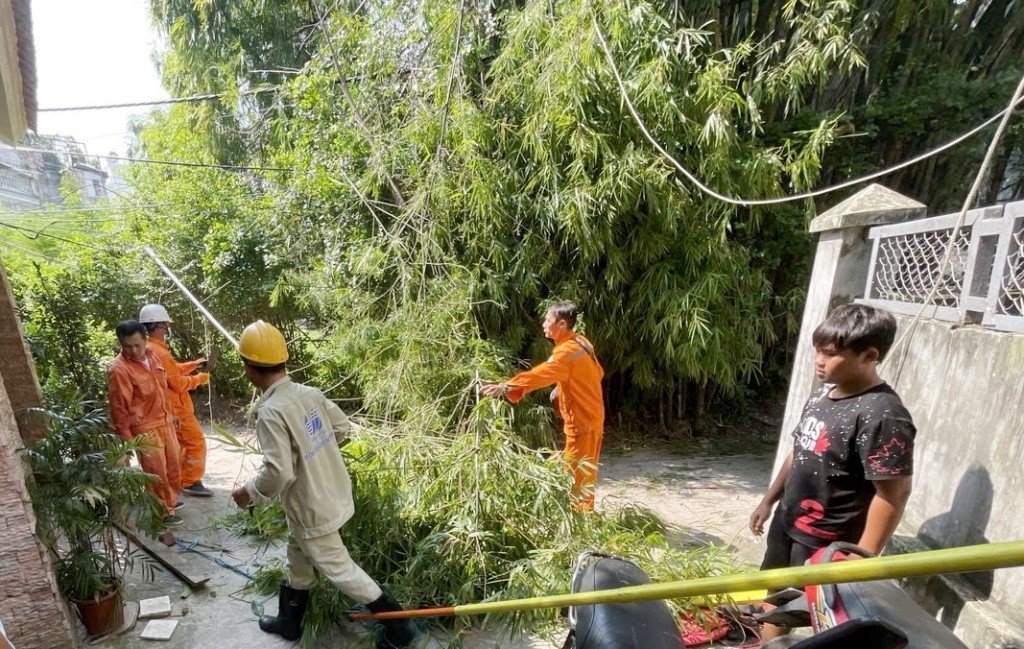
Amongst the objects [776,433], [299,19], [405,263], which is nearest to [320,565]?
[405,263]

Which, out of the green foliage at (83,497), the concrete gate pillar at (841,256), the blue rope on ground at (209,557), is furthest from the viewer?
the blue rope on ground at (209,557)

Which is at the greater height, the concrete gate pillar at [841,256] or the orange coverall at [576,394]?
the concrete gate pillar at [841,256]

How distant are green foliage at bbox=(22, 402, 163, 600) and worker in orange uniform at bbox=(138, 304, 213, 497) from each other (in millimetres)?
1405

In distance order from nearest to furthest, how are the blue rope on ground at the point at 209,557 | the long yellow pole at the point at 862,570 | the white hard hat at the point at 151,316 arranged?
1. the long yellow pole at the point at 862,570
2. the blue rope on ground at the point at 209,557
3. the white hard hat at the point at 151,316

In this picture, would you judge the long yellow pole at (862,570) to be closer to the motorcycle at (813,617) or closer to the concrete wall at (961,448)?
the motorcycle at (813,617)

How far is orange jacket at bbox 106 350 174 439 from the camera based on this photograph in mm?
3471

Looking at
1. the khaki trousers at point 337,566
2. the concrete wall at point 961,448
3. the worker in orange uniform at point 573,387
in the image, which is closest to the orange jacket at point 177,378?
the khaki trousers at point 337,566

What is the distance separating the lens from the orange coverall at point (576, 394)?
10.9ft

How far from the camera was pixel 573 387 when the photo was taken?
3.51 m

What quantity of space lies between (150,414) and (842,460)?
4117 mm

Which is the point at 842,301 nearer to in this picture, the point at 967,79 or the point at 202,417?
the point at 967,79

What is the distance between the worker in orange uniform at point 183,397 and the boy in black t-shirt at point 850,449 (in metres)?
4.10

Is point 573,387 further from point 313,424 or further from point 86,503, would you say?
point 86,503

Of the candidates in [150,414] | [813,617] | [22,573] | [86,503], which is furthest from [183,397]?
[813,617]
